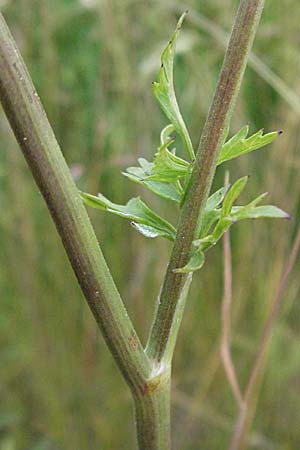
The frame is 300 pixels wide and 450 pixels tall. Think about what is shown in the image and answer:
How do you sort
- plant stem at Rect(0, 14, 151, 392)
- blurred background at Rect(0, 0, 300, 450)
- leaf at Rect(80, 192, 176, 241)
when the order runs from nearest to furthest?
plant stem at Rect(0, 14, 151, 392) < leaf at Rect(80, 192, 176, 241) < blurred background at Rect(0, 0, 300, 450)

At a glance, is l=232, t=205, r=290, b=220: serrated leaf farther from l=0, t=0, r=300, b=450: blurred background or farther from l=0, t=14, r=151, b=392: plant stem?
l=0, t=0, r=300, b=450: blurred background

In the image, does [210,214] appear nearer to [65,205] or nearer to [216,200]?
[216,200]

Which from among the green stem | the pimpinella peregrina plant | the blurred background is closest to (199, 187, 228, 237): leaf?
the pimpinella peregrina plant

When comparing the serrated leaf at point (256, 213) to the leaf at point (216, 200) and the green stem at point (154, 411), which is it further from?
the green stem at point (154, 411)

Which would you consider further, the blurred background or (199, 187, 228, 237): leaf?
the blurred background

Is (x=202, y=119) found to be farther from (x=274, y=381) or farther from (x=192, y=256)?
(x=192, y=256)


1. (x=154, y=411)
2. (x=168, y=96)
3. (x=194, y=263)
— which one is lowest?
(x=154, y=411)

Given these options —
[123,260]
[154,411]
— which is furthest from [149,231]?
[123,260]

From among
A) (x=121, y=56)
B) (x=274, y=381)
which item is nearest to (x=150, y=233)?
(x=121, y=56)
